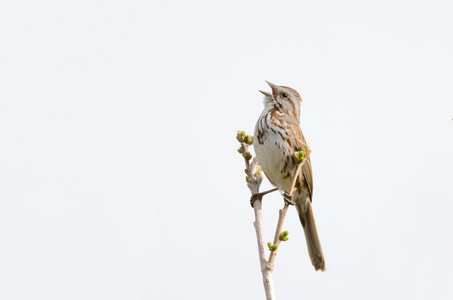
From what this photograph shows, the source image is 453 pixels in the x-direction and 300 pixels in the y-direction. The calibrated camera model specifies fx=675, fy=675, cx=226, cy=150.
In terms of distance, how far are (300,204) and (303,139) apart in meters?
0.78

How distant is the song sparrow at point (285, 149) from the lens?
708 centimetres

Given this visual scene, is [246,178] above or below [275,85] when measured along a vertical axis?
below

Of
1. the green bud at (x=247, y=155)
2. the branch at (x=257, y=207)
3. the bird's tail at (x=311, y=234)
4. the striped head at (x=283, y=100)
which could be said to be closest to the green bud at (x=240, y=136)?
the branch at (x=257, y=207)

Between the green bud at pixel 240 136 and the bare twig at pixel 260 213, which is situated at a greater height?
the green bud at pixel 240 136

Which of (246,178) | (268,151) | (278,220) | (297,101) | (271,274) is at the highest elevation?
(297,101)

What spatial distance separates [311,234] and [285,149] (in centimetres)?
110

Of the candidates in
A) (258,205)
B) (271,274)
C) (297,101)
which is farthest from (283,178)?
(271,274)

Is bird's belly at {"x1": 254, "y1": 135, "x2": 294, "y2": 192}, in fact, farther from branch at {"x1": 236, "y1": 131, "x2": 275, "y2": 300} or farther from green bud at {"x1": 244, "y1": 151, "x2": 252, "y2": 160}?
green bud at {"x1": 244, "y1": 151, "x2": 252, "y2": 160}

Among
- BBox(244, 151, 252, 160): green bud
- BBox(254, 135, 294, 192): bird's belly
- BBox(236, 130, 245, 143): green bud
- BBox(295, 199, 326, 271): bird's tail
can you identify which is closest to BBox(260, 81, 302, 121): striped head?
BBox(254, 135, 294, 192): bird's belly

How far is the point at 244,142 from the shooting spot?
562 centimetres

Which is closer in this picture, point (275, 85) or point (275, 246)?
point (275, 246)

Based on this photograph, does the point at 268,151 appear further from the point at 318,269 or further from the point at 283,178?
the point at 318,269

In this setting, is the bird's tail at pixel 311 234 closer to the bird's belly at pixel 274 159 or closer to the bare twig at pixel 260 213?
the bird's belly at pixel 274 159

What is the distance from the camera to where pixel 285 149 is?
710 cm
